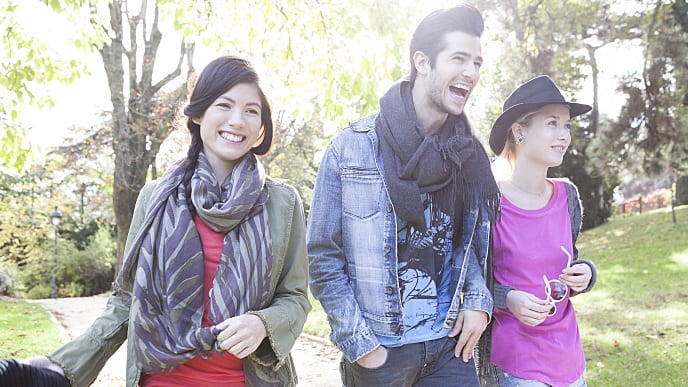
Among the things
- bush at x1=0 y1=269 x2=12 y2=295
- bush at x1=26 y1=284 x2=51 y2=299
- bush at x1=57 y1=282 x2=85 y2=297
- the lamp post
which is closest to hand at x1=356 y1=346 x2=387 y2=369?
bush at x1=0 y1=269 x2=12 y2=295

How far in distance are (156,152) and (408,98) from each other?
14756 mm

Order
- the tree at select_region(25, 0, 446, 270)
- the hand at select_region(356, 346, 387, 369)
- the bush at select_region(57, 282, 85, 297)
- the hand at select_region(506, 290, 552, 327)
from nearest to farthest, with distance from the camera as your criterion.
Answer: the hand at select_region(356, 346, 387, 369), the hand at select_region(506, 290, 552, 327), the tree at select_region(25, 0, 446, 270), the bush at select_region(57, 282, 85, 297)

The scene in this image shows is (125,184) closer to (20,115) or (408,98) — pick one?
(20,115)

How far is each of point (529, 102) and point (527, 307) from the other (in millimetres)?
979

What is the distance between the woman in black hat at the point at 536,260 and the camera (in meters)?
2.87

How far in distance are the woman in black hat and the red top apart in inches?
47.6

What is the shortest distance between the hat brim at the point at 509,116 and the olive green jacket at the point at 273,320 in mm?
1195

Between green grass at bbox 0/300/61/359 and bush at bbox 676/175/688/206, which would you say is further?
bush at bbox 676/175/688/206

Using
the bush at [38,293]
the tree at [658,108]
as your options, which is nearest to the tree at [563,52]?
the tree at [658,108]

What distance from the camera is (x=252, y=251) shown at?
7.86 feet

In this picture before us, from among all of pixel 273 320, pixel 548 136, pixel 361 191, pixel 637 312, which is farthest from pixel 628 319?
pixel 273 320

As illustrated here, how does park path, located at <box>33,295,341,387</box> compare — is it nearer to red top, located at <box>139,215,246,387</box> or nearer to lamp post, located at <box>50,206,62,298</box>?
red top, located at <box>139,215,246,387</box>

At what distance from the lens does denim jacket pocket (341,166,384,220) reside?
2.56m

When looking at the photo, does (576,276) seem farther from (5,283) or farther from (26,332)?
(5,283)
